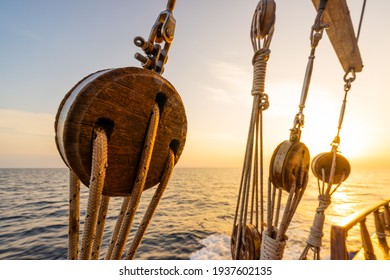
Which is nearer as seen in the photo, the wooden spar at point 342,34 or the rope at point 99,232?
the rope at point 99,232

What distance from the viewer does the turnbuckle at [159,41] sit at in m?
0.88

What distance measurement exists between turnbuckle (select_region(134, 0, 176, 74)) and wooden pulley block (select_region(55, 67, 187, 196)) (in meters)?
0.17

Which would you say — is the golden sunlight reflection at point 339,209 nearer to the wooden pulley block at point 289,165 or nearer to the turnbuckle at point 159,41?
the wooden pulley block at point 289,165

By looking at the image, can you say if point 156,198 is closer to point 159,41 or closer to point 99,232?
point 99,232

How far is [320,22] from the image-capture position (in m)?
1.41

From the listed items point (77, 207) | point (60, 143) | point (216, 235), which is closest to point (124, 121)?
point (60, 143)

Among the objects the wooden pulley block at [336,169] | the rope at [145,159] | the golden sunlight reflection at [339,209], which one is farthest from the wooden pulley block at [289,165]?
the golden sunlight reflection at [339,209]

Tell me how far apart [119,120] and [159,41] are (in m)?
0.47

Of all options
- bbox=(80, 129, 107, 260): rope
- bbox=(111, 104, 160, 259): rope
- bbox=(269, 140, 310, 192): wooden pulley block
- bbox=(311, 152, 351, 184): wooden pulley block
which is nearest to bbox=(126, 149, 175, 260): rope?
bbox=(111, 104, 160, 259): rope

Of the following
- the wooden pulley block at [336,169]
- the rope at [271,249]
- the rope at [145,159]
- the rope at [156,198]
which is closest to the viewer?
the rope at [145,159]

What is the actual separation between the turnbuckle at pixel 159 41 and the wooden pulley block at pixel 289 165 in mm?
899

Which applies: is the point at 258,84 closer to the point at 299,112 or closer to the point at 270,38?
the point at 270,38

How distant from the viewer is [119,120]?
69 cm

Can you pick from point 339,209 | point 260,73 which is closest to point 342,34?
point 260,73
